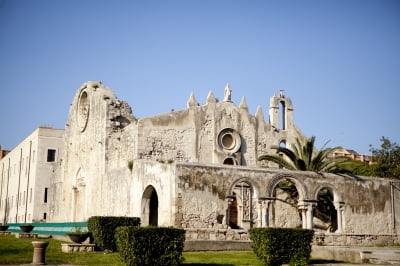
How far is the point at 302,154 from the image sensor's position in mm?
28953

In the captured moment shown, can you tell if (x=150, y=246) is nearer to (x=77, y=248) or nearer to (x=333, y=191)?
(x=77, y=248)

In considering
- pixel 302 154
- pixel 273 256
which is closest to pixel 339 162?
pixel 302 154

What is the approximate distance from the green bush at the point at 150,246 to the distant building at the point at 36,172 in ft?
108

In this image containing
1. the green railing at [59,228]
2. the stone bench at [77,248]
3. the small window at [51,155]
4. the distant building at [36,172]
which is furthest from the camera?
the small window at [51,155]

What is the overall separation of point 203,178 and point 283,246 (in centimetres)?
856

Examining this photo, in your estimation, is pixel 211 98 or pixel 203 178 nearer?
pixel 203 178

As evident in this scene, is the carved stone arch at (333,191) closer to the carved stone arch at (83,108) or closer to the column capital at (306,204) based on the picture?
the column capital at (306,204)

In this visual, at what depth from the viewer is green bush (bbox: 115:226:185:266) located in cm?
1488

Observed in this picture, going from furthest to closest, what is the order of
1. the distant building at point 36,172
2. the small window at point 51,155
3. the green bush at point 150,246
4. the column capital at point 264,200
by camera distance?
the small window at point 51,155 < the distant building at point 36,172 < the column capital at point 264,200 < the green bush at point 150,246

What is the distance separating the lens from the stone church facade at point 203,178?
24.2 m

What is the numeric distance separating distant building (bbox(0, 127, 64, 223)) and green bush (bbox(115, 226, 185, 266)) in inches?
1291

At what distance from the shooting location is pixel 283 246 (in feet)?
52.5

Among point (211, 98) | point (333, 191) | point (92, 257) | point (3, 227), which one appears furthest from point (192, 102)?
point (92, 257)

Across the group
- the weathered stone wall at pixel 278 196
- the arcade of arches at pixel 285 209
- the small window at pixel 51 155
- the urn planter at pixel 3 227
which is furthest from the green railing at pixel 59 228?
the small window at pixel 51 155
